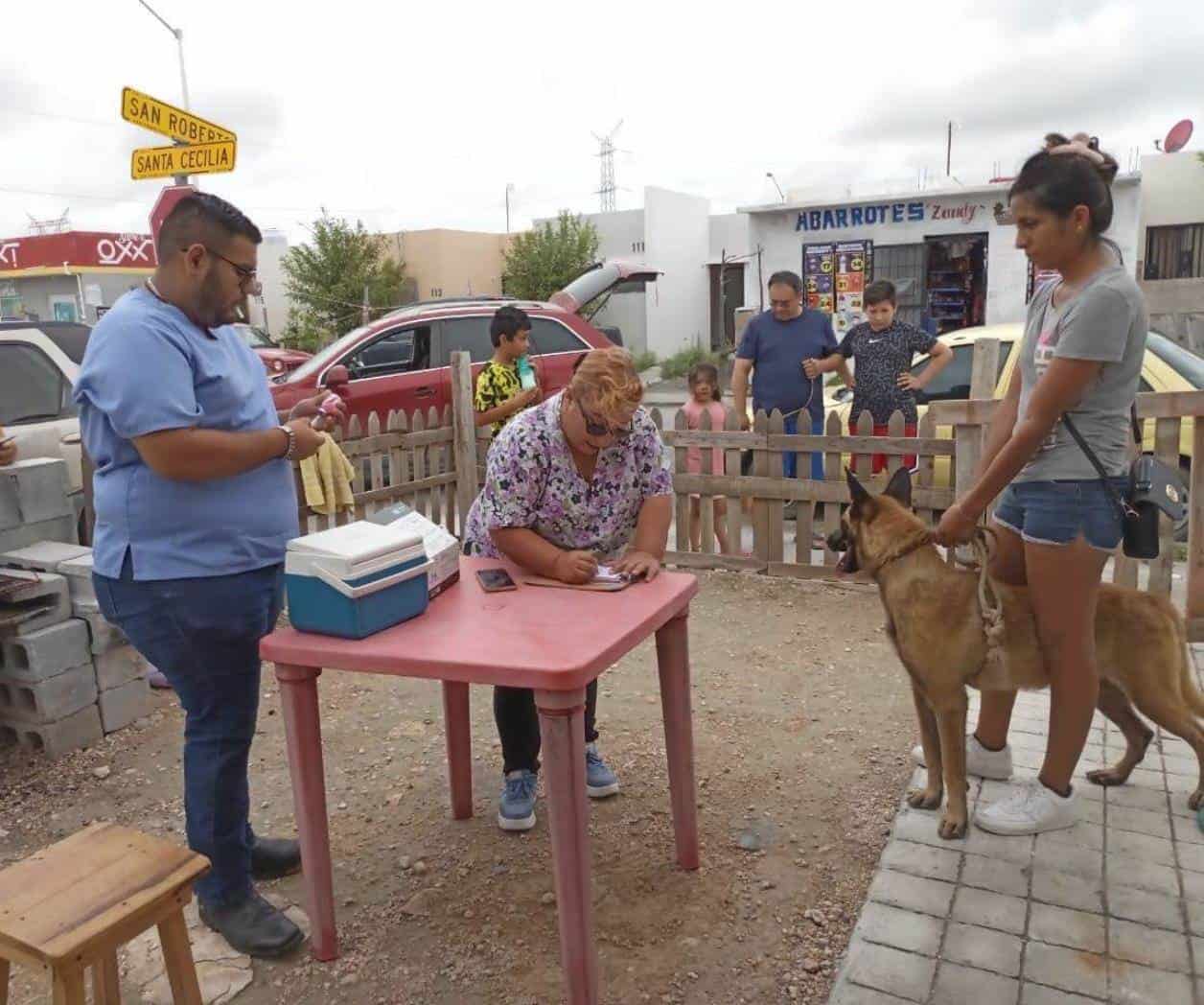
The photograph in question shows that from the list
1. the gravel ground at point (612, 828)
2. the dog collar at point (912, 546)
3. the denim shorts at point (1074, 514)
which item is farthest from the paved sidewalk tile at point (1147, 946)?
the dog collar at point (912, 546)

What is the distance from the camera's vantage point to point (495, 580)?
8.96ft

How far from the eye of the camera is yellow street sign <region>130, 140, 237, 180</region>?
6188 mm

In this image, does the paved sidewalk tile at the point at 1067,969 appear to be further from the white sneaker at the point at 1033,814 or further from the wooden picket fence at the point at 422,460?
the wooden picket fence at the point at 422,460

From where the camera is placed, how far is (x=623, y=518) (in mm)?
3035

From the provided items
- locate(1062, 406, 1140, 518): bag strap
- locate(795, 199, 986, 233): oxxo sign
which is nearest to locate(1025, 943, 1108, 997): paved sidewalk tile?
locate(1062, 406, 1140, 518): bag strap

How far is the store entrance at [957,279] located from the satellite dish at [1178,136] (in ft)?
20.2

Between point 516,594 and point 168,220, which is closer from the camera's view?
point 168,220

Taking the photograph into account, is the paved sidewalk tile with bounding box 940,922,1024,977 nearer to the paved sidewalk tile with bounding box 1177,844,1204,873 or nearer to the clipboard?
the paved sidewalk tile with bounding box 1177,844,1204,873

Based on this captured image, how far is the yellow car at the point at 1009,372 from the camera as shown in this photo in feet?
20.5

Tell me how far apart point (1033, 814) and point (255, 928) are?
2345 mm

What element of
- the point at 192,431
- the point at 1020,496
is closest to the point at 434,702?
the point at 192,431

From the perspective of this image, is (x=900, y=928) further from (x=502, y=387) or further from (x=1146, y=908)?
(x=502, y=387)

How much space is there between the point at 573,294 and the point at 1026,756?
1203 cm

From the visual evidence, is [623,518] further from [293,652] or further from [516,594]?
[293,652]
